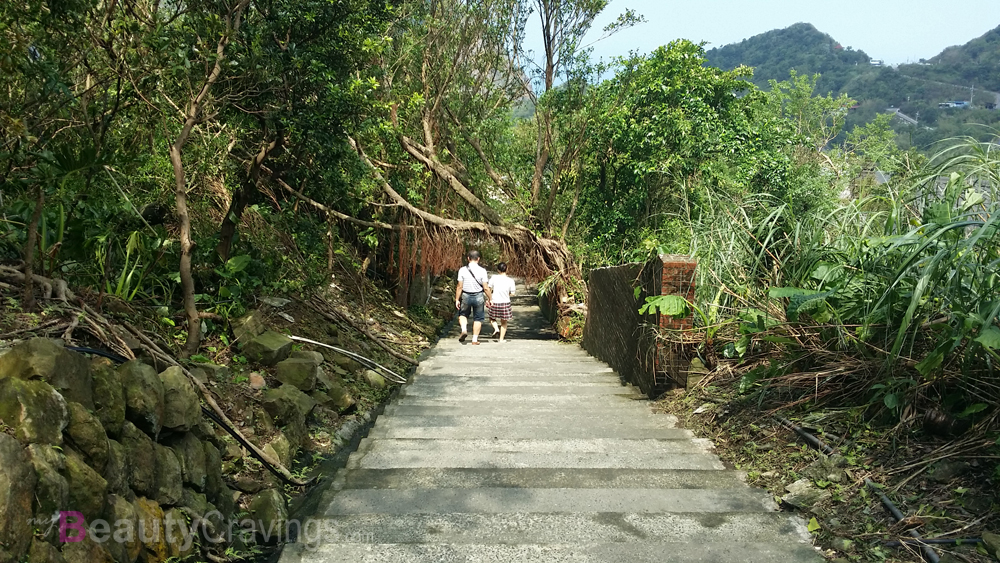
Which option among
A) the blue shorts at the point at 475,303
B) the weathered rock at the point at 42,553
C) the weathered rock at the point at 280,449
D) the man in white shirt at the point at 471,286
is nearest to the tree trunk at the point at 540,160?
the man in white shirt at the point at 471,286

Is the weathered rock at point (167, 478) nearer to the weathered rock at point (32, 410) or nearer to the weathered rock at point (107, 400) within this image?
the weathered rock at point (107, 400)

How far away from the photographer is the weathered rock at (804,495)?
3.00m

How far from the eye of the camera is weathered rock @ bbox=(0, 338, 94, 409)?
2336mm

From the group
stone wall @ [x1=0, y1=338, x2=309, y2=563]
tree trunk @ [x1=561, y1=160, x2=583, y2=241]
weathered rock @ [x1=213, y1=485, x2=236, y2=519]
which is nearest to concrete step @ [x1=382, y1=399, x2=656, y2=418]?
weathered rock @ [x1=213, y1=485, x2=236, y2=519]

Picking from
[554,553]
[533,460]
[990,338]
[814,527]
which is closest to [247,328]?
[533,460]

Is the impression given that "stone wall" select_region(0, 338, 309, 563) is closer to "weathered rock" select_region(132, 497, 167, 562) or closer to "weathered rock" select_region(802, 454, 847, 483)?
"weathered rock" select_region(132, 497, 167, 562)

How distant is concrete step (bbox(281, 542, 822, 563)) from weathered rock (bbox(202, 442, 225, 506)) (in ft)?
3.28

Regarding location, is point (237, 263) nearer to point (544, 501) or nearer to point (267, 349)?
point (267, 349)

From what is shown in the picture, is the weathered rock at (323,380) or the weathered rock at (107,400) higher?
the weathered rock at (107,400)

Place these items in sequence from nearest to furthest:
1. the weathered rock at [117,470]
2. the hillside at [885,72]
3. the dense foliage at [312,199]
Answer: the weathered rock at [117,470]
the dense foliage at [312,199]
the hillside at [885,72]

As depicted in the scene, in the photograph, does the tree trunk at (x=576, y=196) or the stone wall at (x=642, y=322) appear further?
the tree trunk at (x=576, y=196)

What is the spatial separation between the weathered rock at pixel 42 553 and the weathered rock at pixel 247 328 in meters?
3.53

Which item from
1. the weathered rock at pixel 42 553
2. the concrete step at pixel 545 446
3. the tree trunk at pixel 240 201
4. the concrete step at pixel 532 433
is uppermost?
the tree trunk at pixel 240 201

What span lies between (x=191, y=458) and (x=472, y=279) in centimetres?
692
